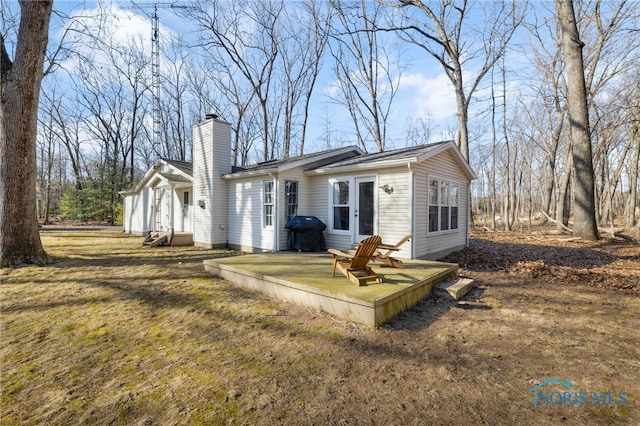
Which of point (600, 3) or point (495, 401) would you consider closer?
point (495, 401)

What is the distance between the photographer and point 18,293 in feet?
17.9

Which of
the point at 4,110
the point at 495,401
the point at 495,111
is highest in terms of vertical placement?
the point at 495,111

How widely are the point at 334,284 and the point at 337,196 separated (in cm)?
445

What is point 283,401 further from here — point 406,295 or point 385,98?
point 385,98

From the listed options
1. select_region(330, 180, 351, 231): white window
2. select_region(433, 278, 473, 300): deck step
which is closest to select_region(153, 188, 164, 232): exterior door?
select_region(330, 180, 351, 231): white window

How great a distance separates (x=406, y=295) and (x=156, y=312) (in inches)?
147

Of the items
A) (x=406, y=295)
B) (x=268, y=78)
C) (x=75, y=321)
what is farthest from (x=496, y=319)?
(x=268, y=78)

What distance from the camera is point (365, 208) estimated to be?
27.0 ft

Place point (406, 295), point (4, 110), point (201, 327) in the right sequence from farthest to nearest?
point (4, 110), point (406, 295), point (201, 327)

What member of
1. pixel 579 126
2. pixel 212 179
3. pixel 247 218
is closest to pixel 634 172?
pixel 579 126

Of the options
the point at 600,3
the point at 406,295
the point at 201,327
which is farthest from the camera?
the point at 600,3

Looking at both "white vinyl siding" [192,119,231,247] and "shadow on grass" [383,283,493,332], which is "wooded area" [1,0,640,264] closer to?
"white vinyl siding" [192,119,231,247]

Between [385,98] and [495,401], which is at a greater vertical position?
[385,98]

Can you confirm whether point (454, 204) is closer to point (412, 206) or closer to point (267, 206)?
point (412, 206)
